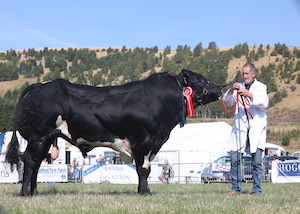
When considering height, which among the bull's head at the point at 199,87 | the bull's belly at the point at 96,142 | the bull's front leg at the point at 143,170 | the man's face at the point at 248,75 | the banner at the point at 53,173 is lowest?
the banner at the point at 53,173

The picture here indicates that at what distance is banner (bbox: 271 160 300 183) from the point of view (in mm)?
21062

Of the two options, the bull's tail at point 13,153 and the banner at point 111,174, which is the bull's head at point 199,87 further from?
the banner at point 111,174

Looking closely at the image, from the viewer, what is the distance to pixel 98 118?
8.30 metres

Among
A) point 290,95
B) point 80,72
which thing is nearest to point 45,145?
point 290,95

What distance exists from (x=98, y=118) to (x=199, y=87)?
2.09 metres

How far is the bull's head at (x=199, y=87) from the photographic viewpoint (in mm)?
8812

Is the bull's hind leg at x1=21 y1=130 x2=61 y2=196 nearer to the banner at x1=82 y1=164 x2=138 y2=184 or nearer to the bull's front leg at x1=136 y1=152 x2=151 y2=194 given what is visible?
the bull's front leg at x1=136 y1=152 x2=151 y2=194

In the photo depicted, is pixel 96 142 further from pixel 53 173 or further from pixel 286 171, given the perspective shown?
pixel 53 173

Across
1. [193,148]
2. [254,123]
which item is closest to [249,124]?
[254,123]

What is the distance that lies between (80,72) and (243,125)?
166 meters

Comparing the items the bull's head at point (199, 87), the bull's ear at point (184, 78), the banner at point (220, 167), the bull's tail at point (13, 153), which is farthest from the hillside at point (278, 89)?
the bull's tail at point (13, 153)

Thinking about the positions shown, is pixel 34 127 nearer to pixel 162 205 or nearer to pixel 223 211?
pixel 162 205

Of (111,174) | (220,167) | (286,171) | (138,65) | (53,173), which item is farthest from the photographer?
(138,65)

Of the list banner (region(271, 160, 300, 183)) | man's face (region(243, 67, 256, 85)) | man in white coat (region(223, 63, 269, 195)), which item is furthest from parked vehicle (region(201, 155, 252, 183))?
man's face (region(243, 67, 256, 85))
